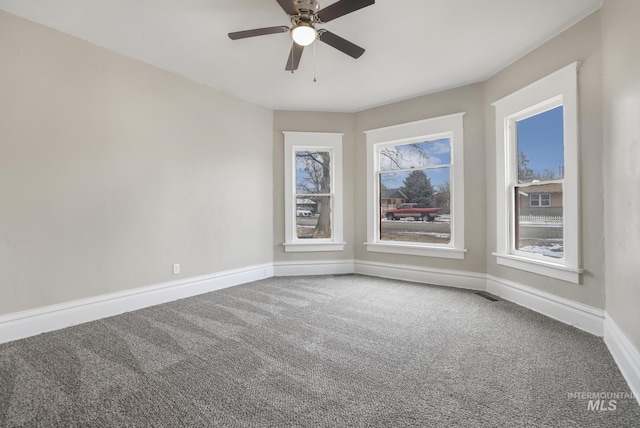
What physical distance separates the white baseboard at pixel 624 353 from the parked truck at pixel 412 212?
2254 millimetres

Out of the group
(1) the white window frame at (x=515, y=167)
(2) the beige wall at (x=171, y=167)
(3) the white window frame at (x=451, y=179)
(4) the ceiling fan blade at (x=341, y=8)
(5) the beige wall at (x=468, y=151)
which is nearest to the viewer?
(4) the ceiling fan blade at (x=341, y=8)

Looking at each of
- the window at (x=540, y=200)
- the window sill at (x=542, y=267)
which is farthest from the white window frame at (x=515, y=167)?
the window at (x=540, y=200)

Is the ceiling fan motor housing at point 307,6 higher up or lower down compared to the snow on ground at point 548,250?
higher up

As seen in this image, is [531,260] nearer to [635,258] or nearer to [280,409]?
[635,258]

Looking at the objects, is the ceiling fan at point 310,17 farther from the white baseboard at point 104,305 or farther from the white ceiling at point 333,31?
the white baseboard at point 104,305

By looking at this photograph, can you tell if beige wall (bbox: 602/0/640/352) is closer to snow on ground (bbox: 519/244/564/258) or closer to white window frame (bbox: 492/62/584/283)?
white window frame (bbox: 492/62/584/283)

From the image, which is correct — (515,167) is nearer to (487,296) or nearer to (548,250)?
(548,250)

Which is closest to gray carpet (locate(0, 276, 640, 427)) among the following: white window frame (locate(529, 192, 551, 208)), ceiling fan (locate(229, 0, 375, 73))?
white window frame (locate(529, 192, 551, 208))

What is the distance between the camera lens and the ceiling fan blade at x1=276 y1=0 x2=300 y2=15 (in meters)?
2.05

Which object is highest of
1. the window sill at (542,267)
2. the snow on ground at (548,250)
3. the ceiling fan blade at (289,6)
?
the ceiling fan blade at (289,6)

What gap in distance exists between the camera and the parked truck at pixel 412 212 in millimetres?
4410

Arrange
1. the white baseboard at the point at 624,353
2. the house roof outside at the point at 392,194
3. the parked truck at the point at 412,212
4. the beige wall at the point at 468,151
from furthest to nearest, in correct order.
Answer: the house roof outside at the point at 392,194 < the parked truck at the point at 412,212 < the beige wall at the point at 468,151 < the white baseboard at the point at 624,353

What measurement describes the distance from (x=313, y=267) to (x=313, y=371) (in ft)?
9.58

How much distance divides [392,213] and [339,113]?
1893 mm
